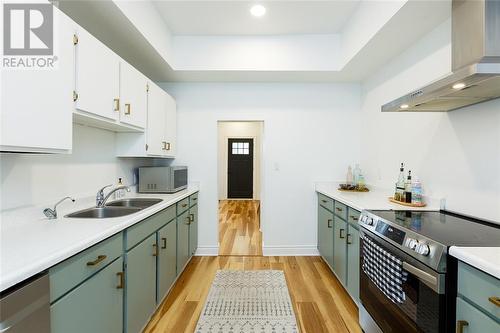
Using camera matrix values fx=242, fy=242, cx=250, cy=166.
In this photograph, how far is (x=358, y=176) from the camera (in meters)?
3.21

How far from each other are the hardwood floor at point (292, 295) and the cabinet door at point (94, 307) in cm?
68

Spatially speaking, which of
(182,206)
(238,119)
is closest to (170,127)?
(238,119)

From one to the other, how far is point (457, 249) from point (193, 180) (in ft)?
9.61

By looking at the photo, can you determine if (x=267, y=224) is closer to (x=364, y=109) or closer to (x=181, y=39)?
(x=364, y=109)

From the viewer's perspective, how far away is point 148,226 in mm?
1780

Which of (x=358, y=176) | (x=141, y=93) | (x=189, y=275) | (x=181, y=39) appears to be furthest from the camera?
(x=358, y=176)

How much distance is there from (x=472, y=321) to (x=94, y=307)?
1.69 meters

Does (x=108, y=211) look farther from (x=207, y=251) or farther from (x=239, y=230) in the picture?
(x=239, y=230)

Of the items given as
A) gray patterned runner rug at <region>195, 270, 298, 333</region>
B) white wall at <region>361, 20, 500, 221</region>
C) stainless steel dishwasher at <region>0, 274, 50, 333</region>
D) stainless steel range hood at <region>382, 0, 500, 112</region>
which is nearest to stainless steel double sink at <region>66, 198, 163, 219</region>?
stainless steel dishwasher at <region>0, 274, 50, 333</region>

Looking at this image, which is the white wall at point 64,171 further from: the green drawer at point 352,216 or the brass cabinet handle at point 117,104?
the green drawer at point 352,216

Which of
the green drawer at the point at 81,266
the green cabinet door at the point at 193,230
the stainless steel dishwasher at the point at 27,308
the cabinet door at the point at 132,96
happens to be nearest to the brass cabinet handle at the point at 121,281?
the green drawer at the point at 81,266

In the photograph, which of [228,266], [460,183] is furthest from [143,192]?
[460,183]

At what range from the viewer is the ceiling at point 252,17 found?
2383 millimetres

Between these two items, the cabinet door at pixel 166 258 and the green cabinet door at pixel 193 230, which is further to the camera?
the green cabinet door at pixel 193 230
